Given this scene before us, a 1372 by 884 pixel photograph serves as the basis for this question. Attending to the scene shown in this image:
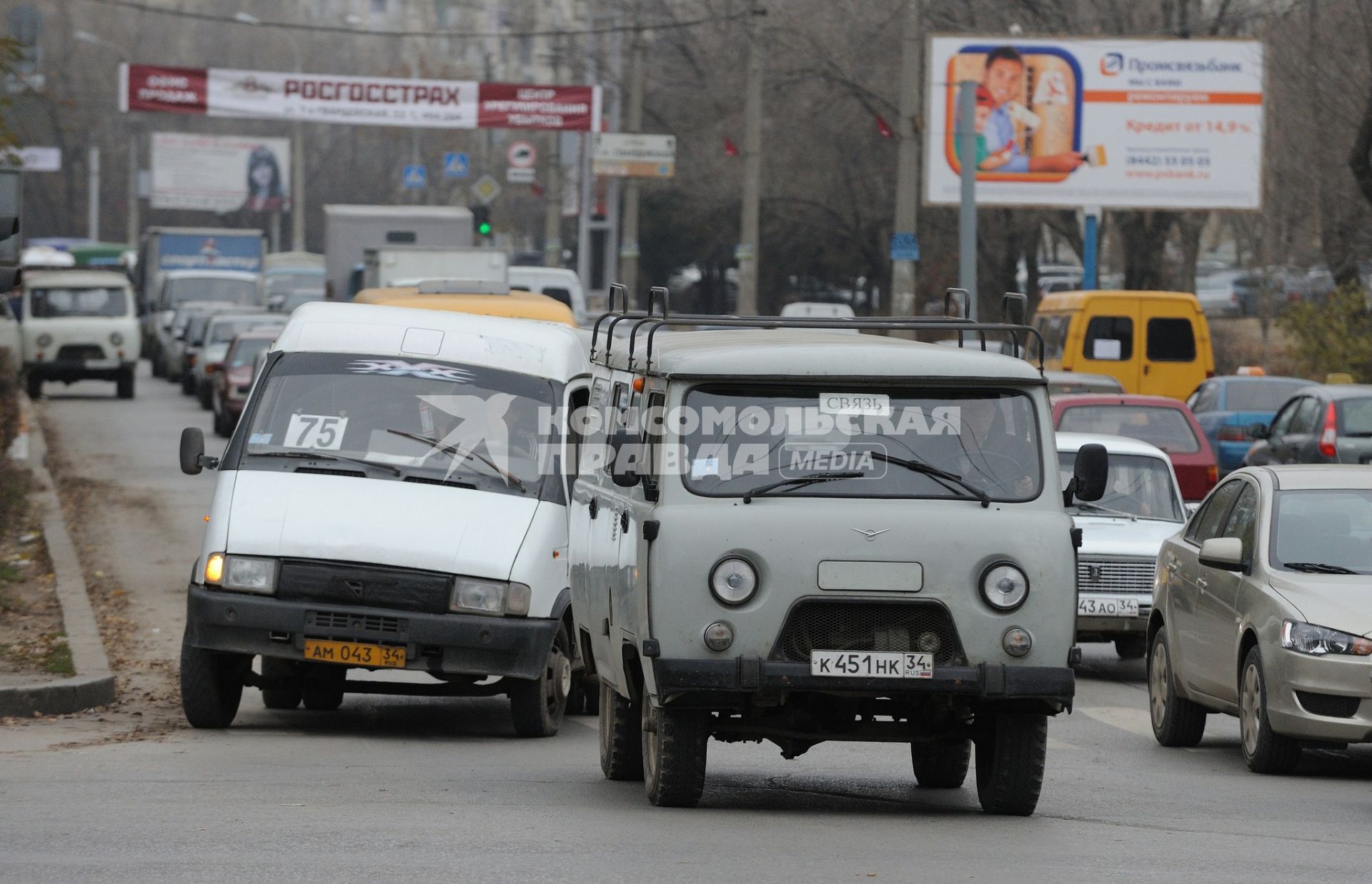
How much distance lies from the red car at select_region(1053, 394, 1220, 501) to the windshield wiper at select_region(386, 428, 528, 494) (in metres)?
7.74

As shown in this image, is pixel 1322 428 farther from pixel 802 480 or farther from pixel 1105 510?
pixel 802 480

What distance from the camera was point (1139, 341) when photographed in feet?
96.7

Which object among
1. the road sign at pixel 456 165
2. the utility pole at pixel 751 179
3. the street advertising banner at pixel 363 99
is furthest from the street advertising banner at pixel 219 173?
the utility pole at pixel 751 179

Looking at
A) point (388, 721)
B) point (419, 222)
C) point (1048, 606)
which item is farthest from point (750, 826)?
point (419, 222)

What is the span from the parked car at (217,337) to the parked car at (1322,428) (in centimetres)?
1915

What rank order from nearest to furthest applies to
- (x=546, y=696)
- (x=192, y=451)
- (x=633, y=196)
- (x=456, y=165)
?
(x=546, y=696) → (x=192, y=451) → (x=633, y=196) → (x=456, y=165)

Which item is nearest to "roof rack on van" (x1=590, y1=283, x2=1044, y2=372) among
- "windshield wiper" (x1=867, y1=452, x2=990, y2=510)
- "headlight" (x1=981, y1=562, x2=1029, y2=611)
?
"windshield wiper" (x1=867, y1=452, x2=990, y2=510)

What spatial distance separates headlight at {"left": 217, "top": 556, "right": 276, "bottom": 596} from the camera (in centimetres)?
1012

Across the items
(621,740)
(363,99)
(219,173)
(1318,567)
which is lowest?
(621,740)

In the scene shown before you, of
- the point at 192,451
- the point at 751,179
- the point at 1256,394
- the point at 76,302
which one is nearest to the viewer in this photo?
the point at 192,451

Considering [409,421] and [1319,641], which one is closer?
[1319,641]

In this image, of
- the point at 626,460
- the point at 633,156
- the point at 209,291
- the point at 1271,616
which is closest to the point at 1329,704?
the point at 1271,616

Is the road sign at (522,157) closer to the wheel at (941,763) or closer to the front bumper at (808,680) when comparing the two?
the wheel at (941,763)

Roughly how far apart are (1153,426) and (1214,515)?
22.8ft
